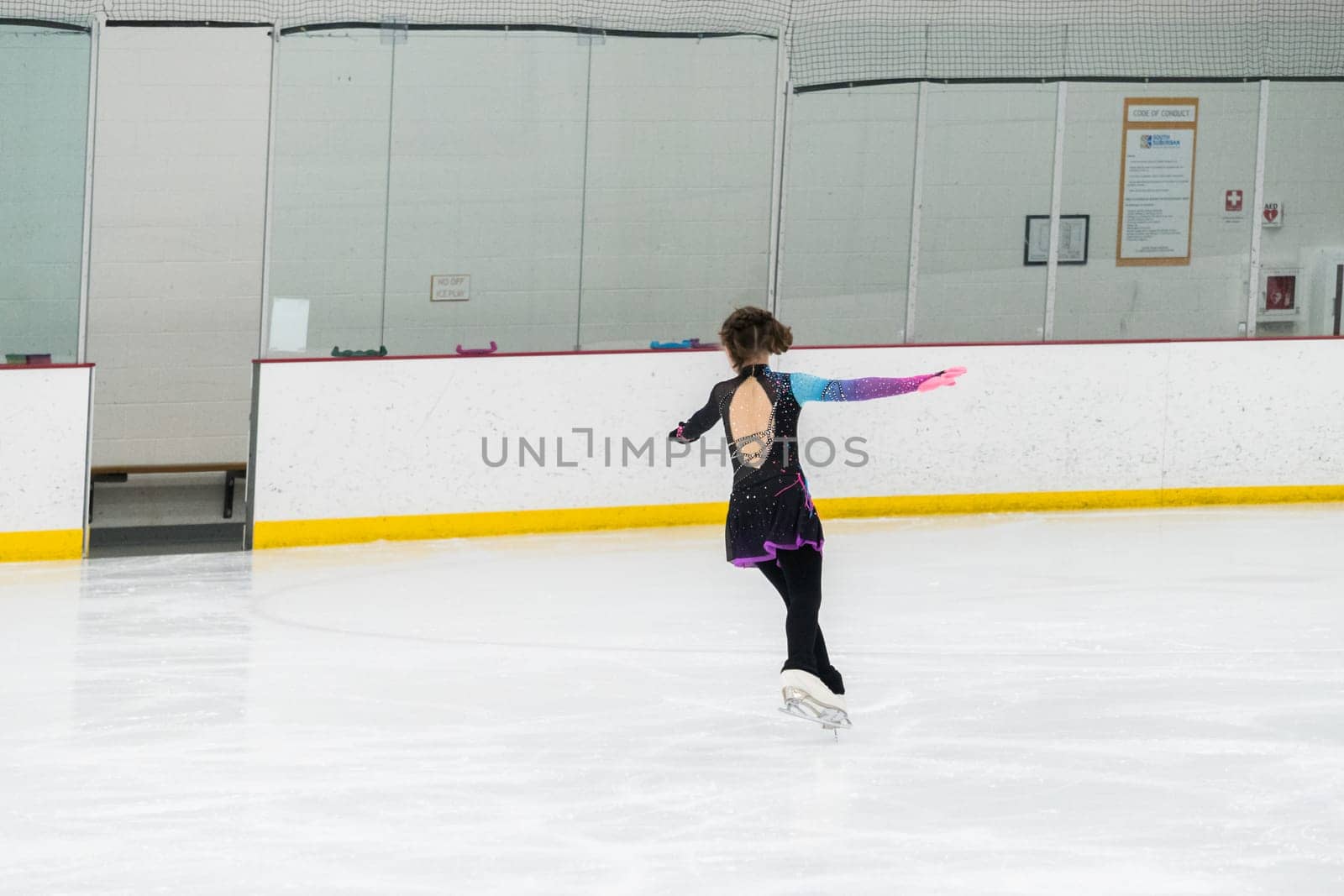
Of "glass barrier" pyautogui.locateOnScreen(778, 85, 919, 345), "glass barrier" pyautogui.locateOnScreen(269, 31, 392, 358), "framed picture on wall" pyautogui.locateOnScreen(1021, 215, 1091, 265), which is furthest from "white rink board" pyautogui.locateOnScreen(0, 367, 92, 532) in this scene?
"framed picture on wall" pyautogui.locateOnScreen(1021, 215, 1091, 265)

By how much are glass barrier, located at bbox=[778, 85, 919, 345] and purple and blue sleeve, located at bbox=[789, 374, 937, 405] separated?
173 inches

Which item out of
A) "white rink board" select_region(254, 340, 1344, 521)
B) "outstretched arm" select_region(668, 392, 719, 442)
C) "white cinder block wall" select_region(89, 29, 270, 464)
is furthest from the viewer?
"white cinder block wall" select_region(89, 29, 270, 464)

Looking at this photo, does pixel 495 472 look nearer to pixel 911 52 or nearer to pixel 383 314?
pixel 383 314

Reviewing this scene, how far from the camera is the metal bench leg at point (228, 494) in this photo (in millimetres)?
8945

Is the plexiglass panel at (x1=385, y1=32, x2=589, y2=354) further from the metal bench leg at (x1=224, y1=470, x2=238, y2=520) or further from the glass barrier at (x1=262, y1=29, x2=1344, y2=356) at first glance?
the metal bench leg at (x1=224, y1=470, x2=238, y2=520)

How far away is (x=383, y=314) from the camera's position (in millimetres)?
8805

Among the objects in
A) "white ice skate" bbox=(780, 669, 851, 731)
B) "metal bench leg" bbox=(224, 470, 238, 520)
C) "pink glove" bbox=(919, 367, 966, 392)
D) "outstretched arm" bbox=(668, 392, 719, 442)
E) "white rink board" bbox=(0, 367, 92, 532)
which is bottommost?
"white ice skate" bbox=(780, 669, 851, 731)

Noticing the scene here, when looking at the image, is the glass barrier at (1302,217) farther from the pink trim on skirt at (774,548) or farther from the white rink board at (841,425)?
the pink trim on skirt at (774,548)

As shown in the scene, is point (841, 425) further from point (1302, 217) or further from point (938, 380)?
point (938, 380)

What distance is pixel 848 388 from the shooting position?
15.9 feet

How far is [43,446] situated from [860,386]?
4146 millimetres

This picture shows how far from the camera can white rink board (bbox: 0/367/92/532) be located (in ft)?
24.6

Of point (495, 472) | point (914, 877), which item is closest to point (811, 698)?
point (914, 877)

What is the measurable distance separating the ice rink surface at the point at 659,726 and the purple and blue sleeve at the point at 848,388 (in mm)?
943
